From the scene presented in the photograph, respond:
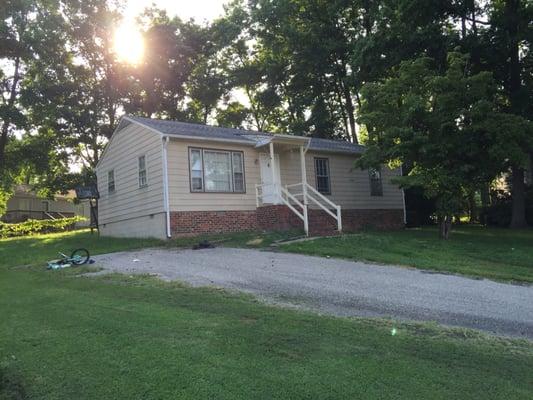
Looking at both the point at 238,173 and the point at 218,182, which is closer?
the point at 218,182

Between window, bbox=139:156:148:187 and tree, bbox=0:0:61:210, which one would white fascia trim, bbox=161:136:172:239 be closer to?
window, bbox=139:156:148:187

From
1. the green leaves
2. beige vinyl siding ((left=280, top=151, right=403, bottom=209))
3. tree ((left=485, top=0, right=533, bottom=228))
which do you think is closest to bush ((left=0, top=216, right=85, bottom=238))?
beige vinyl siding ((left=280, top=151, right=403, bottom=209))

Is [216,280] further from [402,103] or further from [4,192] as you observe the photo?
[4,192]

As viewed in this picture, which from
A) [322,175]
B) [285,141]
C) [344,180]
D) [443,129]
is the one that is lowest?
[344,180]

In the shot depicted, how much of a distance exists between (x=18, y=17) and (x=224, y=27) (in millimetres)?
12486

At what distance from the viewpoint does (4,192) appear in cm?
3509

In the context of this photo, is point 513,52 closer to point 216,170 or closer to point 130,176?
point 216,170

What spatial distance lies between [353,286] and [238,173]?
9598 mm

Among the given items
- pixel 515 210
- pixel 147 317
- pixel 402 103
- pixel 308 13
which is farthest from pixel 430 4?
pixel 147 317

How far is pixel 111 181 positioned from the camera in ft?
65.6

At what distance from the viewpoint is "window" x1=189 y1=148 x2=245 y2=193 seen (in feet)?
53.8

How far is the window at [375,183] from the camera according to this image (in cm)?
2155

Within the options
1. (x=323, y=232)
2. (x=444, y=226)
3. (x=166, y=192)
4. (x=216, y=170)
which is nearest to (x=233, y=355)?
(x=166, y=192)

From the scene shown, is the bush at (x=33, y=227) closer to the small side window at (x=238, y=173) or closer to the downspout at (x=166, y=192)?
the downspout at (x=166, y=192)
